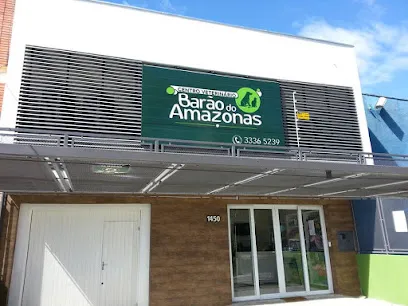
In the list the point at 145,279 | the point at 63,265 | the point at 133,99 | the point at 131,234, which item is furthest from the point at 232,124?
the point at 63,265

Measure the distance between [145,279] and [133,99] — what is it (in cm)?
433

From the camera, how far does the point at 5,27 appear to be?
8766 mm

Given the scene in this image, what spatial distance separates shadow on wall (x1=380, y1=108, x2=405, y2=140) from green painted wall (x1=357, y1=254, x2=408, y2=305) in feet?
14.1

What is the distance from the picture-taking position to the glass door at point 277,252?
8.70 metres

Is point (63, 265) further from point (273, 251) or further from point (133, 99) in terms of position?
point (273, 251)

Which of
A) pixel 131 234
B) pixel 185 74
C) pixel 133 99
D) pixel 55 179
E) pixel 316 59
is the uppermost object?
pixel 316 59

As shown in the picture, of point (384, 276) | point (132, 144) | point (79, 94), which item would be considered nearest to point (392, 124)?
point (384, 276)

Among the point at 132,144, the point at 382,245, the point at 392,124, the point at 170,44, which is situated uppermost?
the point at 170,44

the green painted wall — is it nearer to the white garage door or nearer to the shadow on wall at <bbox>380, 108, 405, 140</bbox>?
the shadow on wall at <bbox>380, 108, 405, 140</bbox>

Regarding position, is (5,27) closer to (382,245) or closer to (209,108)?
(209,108)

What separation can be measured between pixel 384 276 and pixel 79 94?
8728mm

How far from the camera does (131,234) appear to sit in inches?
315

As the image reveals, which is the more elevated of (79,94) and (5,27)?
(5,27)

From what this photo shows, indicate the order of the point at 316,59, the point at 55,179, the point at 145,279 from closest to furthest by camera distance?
the point at 55,179, the point at 145,279, the point at 316,59
